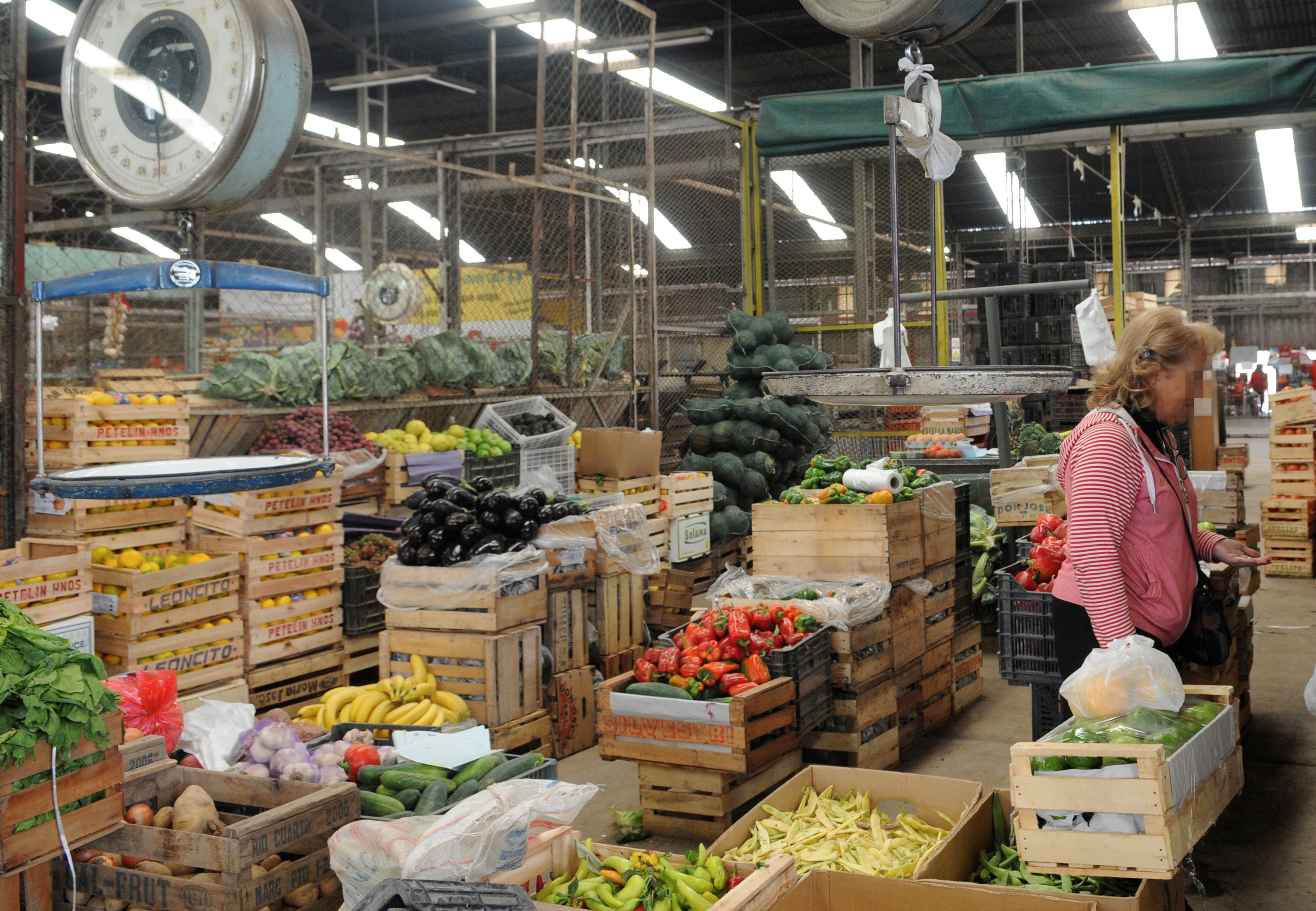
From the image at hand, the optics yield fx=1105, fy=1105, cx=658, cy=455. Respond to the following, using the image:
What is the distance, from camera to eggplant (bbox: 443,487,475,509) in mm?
5707

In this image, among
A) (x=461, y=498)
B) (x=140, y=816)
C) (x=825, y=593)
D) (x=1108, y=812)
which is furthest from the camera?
(x=461, y=498)

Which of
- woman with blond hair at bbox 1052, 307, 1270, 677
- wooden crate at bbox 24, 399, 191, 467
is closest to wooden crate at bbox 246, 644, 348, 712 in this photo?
wooden crate at bbox 24, 399, 191, 467

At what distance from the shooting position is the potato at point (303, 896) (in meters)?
3.08

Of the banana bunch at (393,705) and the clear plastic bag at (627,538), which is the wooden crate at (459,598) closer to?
the banana bunch at (393,705)

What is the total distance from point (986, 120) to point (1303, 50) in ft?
8.39

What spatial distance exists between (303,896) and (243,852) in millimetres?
314

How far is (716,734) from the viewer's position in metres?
4.19

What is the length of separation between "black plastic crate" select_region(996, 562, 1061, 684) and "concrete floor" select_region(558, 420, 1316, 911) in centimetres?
73

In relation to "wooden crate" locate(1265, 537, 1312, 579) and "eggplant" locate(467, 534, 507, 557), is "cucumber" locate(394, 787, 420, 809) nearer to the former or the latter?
"eggplant" locate(467, 534, 507, 557)

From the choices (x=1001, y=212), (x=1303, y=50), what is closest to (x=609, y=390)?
(x=1303, y=50)

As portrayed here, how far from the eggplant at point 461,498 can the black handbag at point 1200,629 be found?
3.48 meters

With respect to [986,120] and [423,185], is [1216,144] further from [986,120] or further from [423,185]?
[423,185]

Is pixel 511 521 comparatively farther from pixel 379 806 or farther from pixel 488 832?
pixel 488 832

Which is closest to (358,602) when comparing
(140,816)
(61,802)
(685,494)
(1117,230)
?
(685,494)
